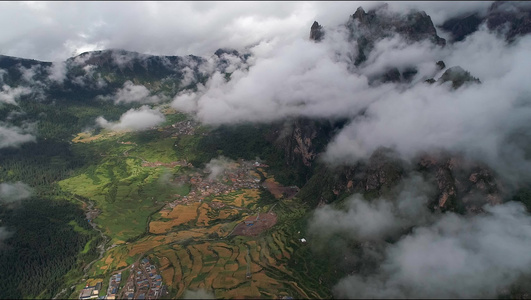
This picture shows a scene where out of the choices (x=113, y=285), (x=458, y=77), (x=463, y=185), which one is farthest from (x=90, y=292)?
(x=458, y=77)

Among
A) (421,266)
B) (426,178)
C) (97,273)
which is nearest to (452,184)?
(426,178)

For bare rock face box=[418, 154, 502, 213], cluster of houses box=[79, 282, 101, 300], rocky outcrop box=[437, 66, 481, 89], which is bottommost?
cluster of houses box=[79, 282, 101, 300]

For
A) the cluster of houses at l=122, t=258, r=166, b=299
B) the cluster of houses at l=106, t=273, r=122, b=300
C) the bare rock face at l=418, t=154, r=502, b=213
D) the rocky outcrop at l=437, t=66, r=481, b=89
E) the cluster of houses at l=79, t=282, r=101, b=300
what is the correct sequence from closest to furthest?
the cluster of houses at l=79, t=282, r=101, b=300, the cluster of houses at l=122, t=258, r=166, b=299, the cluster of houses at l=106, t=273, r=122, b=300, the bare rock face at l=418, t=154, r=502, b=213, the rocky outcrop at l=437, t=66, r=481, b=89

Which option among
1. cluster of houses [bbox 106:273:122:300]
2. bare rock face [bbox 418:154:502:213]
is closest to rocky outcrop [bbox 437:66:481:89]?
bare rock face [bbox 418:154:502:213]

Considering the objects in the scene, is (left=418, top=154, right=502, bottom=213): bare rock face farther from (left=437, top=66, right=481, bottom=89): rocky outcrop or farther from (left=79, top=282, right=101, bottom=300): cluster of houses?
(left=79, top=282, right=101, bottom=300): cluster of houses

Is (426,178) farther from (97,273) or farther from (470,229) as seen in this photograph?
(97,273)

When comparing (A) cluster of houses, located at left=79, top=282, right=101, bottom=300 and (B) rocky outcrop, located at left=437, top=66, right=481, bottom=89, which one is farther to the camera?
(B) rocky outcrop, located at left=437, top=66, right=481, bottom=89

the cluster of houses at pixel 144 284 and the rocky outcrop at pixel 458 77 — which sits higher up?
the rocky outcrop at pixel 458 77

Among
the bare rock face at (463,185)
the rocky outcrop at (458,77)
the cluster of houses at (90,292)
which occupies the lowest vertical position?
the cluster of houses at (90,292)

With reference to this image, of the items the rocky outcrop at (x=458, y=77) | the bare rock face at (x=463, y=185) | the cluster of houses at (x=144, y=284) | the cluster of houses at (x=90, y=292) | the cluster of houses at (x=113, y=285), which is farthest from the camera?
the rocky outcrop at (x=458, y=77)

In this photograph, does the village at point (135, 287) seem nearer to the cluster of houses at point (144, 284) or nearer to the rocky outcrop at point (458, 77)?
the cluster of houses at point (144, 284)

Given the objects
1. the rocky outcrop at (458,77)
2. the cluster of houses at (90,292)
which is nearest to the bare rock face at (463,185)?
the rocky outcrop at (458,77)
